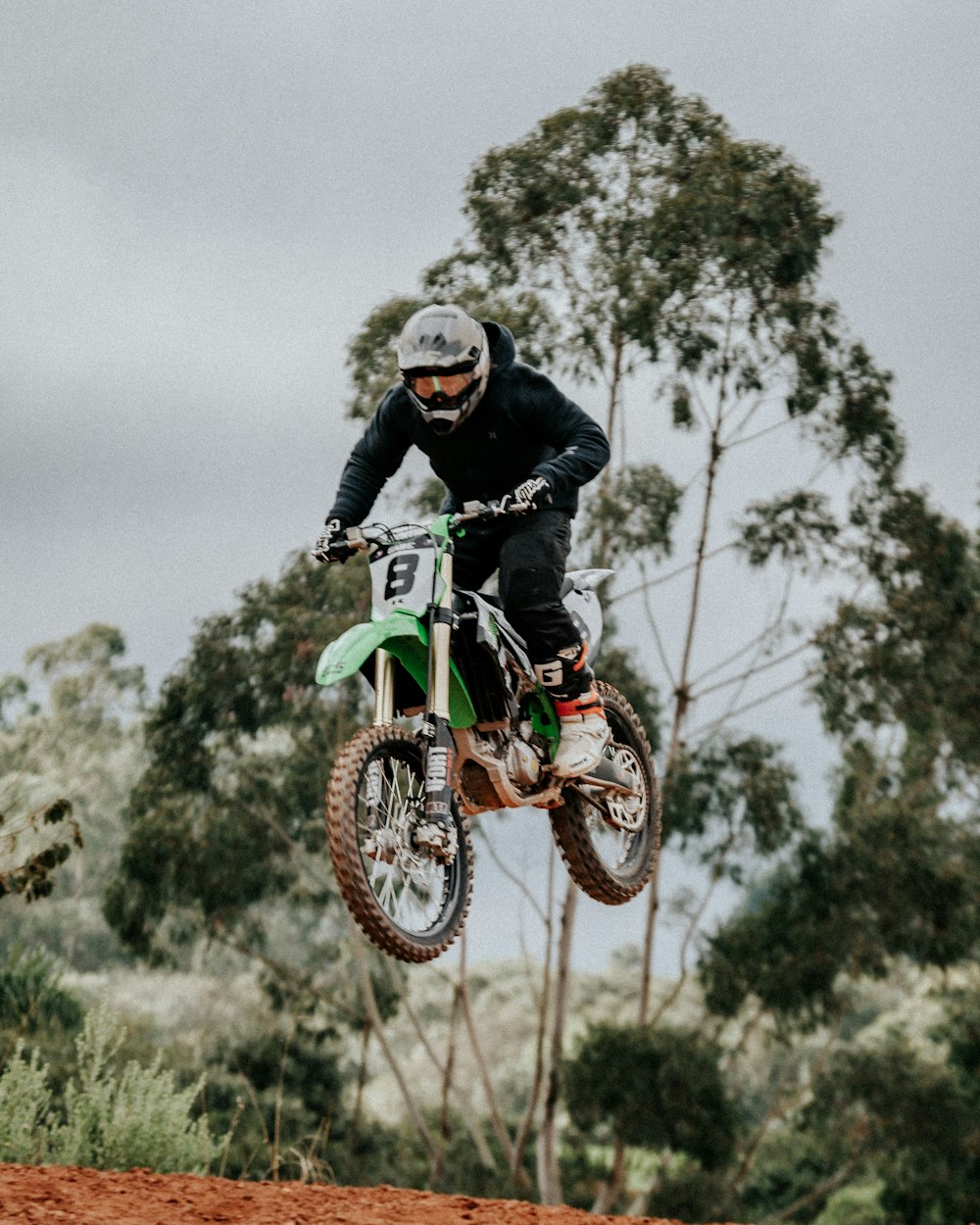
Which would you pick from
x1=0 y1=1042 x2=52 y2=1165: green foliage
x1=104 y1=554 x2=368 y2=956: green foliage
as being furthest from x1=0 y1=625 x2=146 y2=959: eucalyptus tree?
x1=0 y1=1042 x2=52 y2=1165: green foliage

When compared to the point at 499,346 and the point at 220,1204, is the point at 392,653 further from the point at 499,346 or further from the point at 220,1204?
the point at 220,1204

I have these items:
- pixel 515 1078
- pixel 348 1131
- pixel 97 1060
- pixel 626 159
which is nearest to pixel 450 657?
pixel 97 1060

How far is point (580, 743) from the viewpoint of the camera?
7711 mm

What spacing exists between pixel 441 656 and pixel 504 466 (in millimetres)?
1219

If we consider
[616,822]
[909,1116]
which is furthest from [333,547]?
[909,1116]

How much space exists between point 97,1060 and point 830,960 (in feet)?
49.8

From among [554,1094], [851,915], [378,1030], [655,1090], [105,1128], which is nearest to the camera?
[105,1128]

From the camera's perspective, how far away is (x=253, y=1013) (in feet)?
87.4

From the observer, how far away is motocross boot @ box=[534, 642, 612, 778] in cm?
751

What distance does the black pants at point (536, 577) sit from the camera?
721 centimetres

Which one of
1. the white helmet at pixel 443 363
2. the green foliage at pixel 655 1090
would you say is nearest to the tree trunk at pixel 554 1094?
the green foliage at pixel 655 1090

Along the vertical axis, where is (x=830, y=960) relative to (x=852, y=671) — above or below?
below

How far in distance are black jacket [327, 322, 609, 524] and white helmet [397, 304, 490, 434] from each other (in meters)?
0.28

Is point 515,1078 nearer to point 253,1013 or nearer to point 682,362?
point 253,1013
